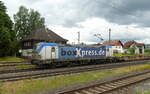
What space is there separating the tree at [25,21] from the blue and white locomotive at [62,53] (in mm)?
44019

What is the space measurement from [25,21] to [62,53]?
4943 centimetres

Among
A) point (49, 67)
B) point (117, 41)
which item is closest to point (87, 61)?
point (49, 67)

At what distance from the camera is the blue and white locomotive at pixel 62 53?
84.0 ft

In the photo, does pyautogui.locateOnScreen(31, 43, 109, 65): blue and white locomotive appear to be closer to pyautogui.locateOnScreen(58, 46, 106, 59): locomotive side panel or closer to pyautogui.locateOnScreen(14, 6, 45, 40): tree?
pyautogui.locateOnScreen(58, 46, 106, 59): locomotive side panel

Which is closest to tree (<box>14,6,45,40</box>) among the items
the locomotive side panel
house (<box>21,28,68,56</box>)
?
house (<box>21,28,68,56</box>)

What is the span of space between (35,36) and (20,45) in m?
10.5

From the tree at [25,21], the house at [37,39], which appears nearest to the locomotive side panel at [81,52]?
the house at [37,39]

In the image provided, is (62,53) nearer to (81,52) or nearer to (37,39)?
(81,52)

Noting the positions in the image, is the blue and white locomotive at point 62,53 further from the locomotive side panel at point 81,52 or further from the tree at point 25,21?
the tree at point 25,21

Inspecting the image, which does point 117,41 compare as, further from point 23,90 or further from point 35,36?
point 23,90

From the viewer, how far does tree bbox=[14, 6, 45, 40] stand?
7104cm

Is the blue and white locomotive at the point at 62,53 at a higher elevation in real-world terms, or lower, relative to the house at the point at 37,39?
lower

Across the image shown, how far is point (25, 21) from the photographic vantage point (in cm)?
7244

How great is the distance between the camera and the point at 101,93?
10.6m
